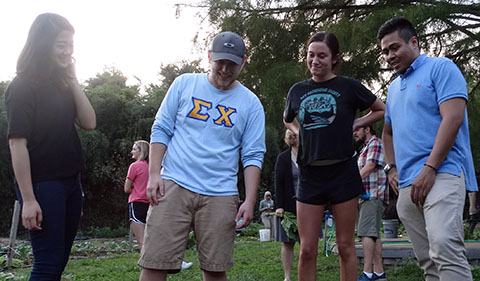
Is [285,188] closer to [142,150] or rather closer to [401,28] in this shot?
[142,150]

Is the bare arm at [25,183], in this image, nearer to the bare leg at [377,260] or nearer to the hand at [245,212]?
the hand at [245,212]

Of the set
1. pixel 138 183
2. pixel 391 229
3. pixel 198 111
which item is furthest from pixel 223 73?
pixel 391 229

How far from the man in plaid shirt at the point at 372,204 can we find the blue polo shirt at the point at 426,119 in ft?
8.16

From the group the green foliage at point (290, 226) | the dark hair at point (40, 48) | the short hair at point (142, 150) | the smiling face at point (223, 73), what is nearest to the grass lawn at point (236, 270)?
the green foliage at point (290, 226)

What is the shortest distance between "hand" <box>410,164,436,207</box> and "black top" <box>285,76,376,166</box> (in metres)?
0.56

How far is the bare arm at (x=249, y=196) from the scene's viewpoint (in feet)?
9.35

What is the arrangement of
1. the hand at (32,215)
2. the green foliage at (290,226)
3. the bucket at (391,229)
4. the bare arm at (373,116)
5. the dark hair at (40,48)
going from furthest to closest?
the bucket at (391,229)
the green foliage at (290,226)
the bare arm at (373,116)
the dark hair at (40,48)
the hand at (32,215)

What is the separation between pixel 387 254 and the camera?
21.7ft

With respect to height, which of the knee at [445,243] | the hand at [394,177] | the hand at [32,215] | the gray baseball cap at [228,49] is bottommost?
the knee at [445,243]

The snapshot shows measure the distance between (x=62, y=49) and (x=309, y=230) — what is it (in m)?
1.74

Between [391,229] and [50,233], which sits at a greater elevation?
[50,233]

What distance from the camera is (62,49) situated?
8.44ft

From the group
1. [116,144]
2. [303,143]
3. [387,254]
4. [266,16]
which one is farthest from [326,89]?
[116,144]

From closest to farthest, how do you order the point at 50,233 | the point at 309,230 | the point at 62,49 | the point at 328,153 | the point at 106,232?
the point at 50,233 < the point at 62,49 < the point at 328,153 < the point at 309,230 < the point at 106,232
